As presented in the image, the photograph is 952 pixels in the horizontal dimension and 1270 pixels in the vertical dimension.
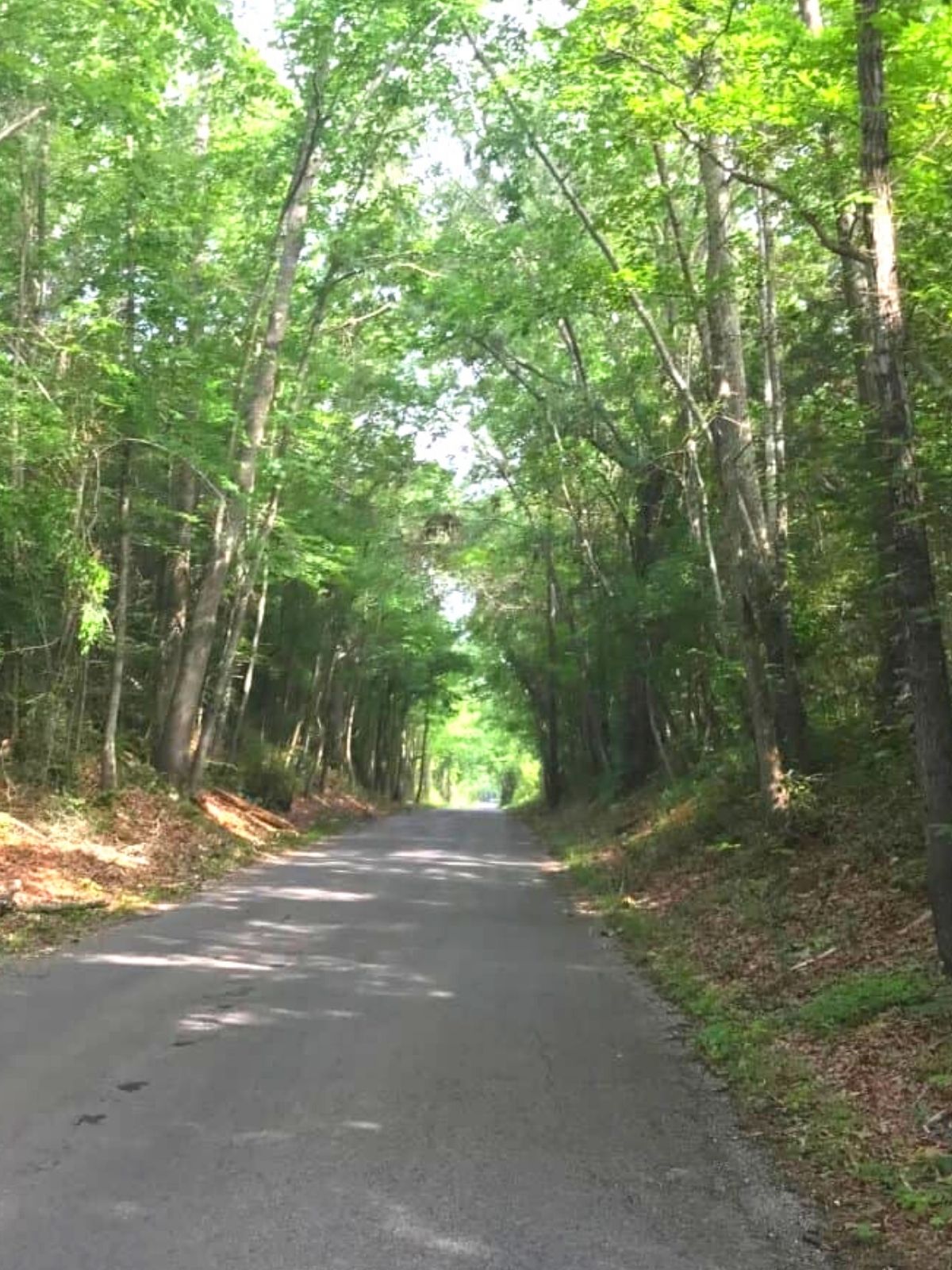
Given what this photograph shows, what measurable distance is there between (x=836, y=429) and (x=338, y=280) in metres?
14.3

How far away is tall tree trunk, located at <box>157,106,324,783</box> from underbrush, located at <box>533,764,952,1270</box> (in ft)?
28.5

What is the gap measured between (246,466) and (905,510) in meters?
15.1

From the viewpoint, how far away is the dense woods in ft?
31.2

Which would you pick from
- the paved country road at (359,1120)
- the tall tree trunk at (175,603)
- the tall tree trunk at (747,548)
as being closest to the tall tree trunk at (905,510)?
the paved country road at (359,1120)

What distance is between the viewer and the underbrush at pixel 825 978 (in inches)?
194

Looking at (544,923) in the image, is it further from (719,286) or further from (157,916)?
(719,286)

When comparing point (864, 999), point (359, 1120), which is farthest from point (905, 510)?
point (359, 1120)

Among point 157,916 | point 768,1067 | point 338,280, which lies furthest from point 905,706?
point 338,280

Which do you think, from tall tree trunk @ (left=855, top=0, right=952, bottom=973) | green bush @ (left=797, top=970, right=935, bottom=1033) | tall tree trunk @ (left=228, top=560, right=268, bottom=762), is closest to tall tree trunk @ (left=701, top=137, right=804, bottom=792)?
green bush @ (left=797, top=970, right=935, bottom=1033)

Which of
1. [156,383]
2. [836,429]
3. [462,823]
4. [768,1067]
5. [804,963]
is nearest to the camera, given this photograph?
[768,1067]

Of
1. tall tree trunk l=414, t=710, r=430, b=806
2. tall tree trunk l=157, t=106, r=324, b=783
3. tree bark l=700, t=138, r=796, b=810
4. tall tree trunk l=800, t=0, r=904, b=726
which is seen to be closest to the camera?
tall tree trunk l=800, t=0, r=904, b=726

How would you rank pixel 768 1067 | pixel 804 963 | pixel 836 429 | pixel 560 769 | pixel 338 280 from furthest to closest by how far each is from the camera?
pixel 560 769 → pixel 338 280 → pixel 836 429 → pixel 804 963 → pixel 768 1067

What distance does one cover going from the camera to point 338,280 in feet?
72.9

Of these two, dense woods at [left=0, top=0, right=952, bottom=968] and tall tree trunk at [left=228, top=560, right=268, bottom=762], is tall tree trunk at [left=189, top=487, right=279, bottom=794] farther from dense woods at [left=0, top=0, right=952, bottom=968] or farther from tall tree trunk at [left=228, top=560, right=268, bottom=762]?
tall tree trunk at [left=228, top=560, right=268, bottom=762]
